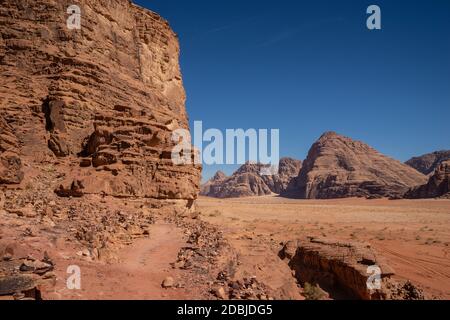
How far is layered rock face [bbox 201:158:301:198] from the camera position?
104 metres

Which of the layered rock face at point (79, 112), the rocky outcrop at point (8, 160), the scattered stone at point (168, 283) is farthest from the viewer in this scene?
the layered rock face at point (79, 112)

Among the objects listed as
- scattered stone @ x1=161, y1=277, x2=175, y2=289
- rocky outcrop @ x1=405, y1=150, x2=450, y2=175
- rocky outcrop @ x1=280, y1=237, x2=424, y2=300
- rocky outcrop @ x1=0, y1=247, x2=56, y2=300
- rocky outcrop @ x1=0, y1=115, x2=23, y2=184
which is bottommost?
rocky outcrop @ x1=280, y1=237, x2=424, y2=300

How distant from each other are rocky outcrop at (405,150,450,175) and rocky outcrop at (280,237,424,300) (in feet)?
388

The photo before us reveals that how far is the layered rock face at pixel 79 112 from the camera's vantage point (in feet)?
44.1

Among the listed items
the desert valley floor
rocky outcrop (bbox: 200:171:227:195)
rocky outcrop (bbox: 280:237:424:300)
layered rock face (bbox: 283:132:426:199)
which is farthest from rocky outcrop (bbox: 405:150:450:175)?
rocky outcrop (bbox: 280:237:424:300)

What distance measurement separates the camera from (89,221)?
9703 mm

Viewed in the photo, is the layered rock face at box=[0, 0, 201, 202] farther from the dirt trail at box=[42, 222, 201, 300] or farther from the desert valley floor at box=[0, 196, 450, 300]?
the dirt trail at box=[42, 222, 201, 300]

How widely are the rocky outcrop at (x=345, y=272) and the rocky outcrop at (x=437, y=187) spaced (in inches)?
2219

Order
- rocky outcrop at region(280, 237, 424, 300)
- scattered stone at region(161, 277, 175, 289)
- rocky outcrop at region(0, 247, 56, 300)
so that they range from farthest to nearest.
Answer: rocky outcrop at region(280, 237, 424, 300), scattered stone at region(161, 277, 175, 289), rocky outcrop at region(0, 247, 56, 300)

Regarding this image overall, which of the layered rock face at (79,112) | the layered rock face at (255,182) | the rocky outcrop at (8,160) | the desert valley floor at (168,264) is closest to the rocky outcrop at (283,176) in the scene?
the layered rock face at (255,182)

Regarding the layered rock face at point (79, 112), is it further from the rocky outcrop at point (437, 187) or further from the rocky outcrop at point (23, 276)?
the rocky outcrop at point (437, 187)

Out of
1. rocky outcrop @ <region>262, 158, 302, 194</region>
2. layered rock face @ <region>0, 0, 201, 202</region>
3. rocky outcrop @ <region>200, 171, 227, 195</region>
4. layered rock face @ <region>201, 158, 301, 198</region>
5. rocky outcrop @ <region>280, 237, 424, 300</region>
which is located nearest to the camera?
rocky outcrop @ <region>280, 237, 424, 300</region>

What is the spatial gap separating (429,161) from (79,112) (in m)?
127

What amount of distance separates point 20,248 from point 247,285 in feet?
16.8
